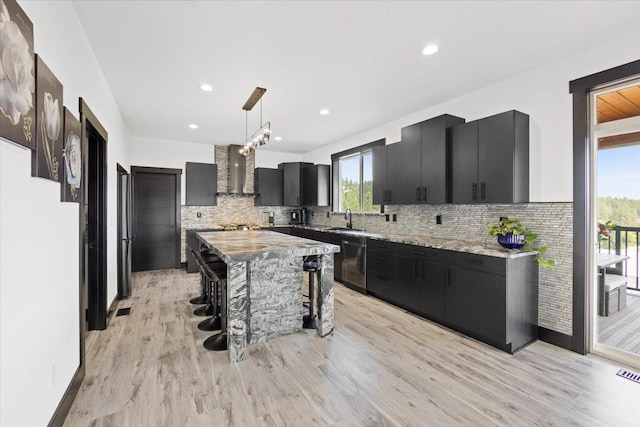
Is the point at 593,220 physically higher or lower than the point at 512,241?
higher

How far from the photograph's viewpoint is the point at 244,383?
88.6 inches

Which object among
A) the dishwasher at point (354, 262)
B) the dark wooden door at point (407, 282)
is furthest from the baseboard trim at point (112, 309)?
the dark wooden door at point (407, 282)

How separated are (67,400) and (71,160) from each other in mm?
1568

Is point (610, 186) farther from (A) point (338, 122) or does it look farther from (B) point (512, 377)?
(A) point (338, 122)

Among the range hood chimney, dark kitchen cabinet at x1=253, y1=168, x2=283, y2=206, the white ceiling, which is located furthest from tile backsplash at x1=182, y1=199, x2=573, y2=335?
the range hood chimney

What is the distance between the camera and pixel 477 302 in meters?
2.93

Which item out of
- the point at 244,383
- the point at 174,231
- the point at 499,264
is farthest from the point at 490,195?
the point at 174,231

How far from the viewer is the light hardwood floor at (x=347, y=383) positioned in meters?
1.89

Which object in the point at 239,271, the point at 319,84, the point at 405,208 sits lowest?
the point at 239,271

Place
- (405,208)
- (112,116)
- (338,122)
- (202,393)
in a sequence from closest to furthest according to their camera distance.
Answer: (202,393) < (112,116) < (405,208) < (338,122)

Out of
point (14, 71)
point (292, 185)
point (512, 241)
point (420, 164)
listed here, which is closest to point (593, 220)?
point (512, 241)

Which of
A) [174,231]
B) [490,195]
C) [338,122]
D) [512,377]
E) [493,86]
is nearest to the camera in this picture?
[512,377]

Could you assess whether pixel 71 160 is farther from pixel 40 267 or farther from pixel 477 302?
pixel 477 302

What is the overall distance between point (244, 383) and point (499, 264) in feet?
7.93
